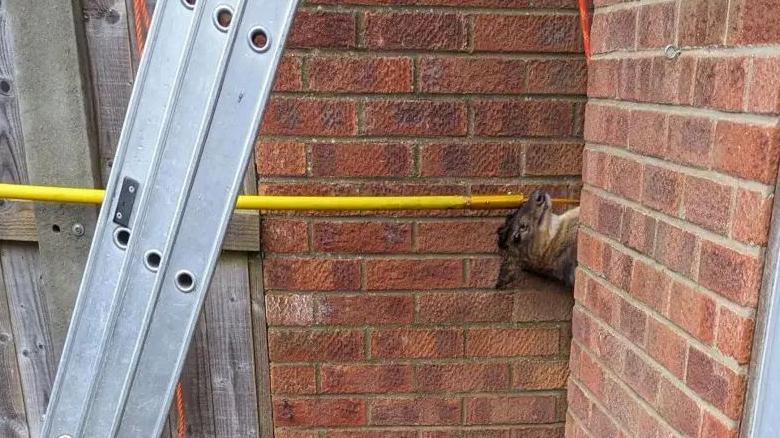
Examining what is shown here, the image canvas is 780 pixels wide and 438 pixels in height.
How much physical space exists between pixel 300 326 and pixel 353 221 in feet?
1.21

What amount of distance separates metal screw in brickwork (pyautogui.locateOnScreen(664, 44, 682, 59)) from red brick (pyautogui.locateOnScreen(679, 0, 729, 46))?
0.02 meters

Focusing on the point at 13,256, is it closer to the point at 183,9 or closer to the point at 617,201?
the point at 183,9

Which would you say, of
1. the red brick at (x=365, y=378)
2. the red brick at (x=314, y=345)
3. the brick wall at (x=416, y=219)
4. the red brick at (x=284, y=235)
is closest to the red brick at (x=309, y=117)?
the brick wall at (x=416, y=219)

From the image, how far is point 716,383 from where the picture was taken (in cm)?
102

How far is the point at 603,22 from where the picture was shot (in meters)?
1.39

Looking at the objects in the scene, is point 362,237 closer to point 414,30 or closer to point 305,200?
point 305,200

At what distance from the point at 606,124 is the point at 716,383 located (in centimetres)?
63

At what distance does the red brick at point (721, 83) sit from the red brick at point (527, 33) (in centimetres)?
63

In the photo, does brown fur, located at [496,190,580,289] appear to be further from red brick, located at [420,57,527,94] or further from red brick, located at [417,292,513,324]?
red brick, located at [420,57,527,94]

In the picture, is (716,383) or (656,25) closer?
(716,383)

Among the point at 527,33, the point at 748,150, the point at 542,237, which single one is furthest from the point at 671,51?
the point at 542,237

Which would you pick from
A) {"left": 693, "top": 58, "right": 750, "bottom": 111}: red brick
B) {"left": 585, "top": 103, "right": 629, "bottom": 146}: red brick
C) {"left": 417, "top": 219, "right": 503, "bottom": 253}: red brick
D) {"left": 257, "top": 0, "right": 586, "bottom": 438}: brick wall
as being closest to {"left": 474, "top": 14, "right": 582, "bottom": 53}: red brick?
{"left": 257, "top": 0, "right": 586, "bottom": 438}: brick wall

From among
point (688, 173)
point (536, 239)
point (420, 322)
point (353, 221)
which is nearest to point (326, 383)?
point (420, 322)

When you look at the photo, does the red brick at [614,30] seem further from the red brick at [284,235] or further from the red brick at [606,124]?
the red brick at [284,235]
